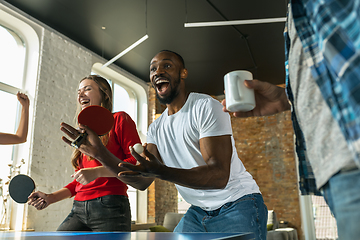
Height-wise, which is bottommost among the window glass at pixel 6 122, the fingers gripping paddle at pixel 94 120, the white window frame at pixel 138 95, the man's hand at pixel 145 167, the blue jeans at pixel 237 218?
the blue jeans at pixel 237 218

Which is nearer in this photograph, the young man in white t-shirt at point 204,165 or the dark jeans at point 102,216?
the young man in white t-shirt at point 204,165

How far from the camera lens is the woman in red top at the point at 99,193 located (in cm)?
175

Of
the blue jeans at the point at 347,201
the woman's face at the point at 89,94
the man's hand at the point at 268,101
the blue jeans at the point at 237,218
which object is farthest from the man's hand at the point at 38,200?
the blue jeans at the point at 347,201

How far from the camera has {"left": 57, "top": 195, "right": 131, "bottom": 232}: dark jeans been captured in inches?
68.9

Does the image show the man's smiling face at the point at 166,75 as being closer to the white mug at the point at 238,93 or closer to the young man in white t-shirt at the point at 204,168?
the young man in white t-shirt at the point at 204,168

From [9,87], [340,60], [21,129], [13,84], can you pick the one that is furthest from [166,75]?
[13,84]

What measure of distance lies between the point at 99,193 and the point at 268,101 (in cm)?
114

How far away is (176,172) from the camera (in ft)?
4.18

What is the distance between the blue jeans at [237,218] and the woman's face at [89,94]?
99 centimetres

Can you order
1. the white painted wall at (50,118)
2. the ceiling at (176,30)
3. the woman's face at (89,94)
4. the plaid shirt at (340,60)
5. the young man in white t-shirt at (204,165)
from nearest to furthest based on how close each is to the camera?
the plaid shirt at (340,60) → the young man in white t-shirt at (204,165) → the woman's face at (89,94) → the white painted wall at (50,118) → the ceiling at (176,30)

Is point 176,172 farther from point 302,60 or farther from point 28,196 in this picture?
point 28,196

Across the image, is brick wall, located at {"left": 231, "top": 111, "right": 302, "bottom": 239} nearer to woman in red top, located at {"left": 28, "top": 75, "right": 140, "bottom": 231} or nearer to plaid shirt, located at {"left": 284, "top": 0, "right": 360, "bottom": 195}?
woman in red top, located at {"left": 28, "top": 75, "right": 140, "bottom": 231}

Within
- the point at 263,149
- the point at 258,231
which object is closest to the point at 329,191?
the point at 258,231

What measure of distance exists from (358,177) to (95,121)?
1.22 metres
